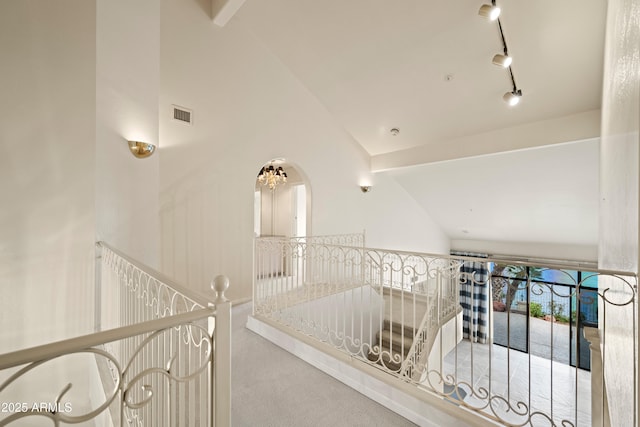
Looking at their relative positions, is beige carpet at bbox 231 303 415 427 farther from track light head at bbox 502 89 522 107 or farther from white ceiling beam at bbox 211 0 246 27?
A: white ceiling beam at bbox 211 0 246 27

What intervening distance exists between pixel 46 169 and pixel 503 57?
185 inches

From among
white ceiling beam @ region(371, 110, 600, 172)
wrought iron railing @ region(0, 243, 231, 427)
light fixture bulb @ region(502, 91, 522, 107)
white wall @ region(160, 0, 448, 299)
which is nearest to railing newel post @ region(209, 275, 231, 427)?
wrought iron railing @ region(0, 243, 231, 427)

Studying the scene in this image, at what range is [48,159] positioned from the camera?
2178mm

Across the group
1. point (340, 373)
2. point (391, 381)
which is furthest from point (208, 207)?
point (391, 381)

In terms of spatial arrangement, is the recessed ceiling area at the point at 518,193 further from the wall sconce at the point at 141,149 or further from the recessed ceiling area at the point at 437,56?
the wall sconce at the point at 141,149

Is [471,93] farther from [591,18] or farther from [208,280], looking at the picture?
[208,280]

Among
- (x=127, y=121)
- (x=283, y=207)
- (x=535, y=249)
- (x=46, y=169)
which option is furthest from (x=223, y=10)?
(x=535, y=249)

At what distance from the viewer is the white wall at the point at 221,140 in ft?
11.9

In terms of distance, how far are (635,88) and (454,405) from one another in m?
1.96

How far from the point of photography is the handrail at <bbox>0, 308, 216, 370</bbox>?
640 millimetres

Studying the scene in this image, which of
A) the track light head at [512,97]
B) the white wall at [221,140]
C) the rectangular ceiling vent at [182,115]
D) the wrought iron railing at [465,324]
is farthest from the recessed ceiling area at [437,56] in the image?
the wrought iron railing at [465,324]

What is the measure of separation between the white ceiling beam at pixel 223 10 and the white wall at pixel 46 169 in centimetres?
180

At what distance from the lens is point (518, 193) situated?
221 inches

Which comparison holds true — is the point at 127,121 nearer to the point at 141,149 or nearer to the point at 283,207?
the point at 141,149
